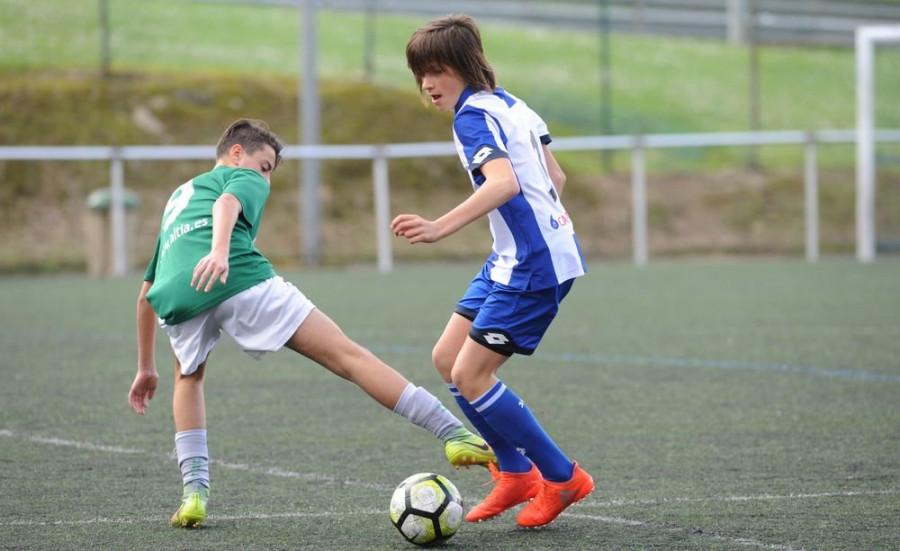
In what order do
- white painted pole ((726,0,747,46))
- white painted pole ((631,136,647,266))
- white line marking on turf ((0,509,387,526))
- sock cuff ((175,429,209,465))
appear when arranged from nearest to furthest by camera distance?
1. white line marking on turf ((0,509,387,526))
2. sock cuff ((175,429,209,465))
3. white painted pole ((631,136,647,266))
4. white painted pole ((726,0,747,46))

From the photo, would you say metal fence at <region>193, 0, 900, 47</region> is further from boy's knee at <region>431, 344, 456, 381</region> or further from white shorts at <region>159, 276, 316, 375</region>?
white shorts at <region>159, 276, 316, 375</region>

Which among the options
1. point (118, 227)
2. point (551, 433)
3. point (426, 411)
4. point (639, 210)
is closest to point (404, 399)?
point (426, 411)

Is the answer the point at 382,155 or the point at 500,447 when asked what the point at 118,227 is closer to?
the point at 382,155

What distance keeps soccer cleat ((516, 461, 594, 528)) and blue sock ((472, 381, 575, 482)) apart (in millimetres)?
24

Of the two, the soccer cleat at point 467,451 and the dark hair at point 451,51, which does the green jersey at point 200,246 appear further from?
the soccer cleat at point 467,451

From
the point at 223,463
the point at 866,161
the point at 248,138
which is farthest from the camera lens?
the point at 866,161

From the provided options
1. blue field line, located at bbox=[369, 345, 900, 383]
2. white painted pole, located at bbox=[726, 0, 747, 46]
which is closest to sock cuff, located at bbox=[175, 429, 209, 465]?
blue field line, located at bbox=[369, 345, 900, 383]

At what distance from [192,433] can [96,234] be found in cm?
1300

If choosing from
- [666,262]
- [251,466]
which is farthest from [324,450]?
[666,262]

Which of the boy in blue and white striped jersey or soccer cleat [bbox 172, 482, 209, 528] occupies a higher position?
the boy in blue and white striped jersey

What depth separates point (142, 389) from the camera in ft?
15.2

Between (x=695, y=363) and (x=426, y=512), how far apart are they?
442 centimetres

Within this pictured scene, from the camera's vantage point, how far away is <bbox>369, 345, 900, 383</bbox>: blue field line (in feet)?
24.6

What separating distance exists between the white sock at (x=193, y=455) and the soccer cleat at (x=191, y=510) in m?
0.07
